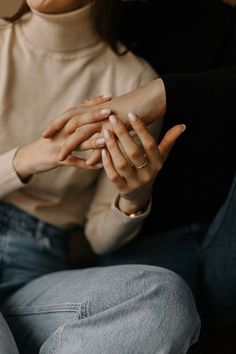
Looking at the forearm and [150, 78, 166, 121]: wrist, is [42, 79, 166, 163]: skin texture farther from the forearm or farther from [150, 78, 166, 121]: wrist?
the forearm

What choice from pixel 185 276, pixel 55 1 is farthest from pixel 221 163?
pixel 55 1

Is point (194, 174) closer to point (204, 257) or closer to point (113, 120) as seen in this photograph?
point (204, 257)

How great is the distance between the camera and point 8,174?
35.2 inches

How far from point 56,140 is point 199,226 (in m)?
0.43

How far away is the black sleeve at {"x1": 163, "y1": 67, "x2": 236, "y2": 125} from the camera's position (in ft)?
2.70

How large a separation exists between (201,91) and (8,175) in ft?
1.16

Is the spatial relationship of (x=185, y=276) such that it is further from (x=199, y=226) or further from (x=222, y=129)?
(x=222, y=129)

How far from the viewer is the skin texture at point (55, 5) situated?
2.77ft

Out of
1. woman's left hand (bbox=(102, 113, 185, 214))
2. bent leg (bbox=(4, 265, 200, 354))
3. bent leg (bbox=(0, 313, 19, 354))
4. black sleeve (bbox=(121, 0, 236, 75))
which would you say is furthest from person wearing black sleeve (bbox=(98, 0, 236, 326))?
bent leg (bbox=(0, 313, 19, 354))

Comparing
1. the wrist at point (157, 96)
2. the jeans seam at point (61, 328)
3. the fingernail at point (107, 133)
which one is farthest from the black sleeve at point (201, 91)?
the jeans seam at point (61, 328)

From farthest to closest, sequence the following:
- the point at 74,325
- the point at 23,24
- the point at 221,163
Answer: the point at 221,163 < the point at 23,24 < the point at 74,325

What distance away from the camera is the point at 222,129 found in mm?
1046

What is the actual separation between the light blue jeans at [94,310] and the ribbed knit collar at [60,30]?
0.36 metres

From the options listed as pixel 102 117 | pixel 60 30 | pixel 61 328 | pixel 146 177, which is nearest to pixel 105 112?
pixel 102 117
